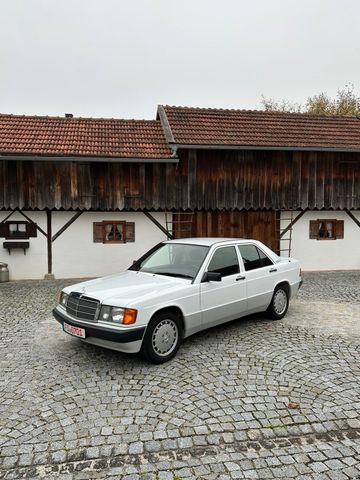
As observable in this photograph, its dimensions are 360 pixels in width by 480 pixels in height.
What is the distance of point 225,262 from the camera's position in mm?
6137

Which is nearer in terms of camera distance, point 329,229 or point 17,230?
point 17,230

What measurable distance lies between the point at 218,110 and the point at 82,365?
44.1 feet

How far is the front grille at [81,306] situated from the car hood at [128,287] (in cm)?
7

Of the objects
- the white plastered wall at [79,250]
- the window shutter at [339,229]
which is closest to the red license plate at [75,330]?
the white plastered wall at [79,250]

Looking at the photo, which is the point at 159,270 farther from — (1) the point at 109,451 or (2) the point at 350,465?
(2) the point at 350,465

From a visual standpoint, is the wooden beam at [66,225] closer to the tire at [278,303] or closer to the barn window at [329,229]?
the tire at [278,303]

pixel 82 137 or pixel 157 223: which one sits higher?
pixel 82 137

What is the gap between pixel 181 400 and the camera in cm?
406

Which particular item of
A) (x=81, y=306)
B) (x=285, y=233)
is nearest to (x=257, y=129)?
(x=285, y=233)

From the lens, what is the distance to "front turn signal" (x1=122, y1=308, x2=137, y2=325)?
4.61 metres

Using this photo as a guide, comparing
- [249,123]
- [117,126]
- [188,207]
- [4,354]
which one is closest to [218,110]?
[249,123]

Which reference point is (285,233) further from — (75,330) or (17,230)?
(75,330)

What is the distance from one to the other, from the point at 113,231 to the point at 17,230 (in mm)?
3227

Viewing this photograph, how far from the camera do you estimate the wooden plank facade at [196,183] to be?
12.0 m
